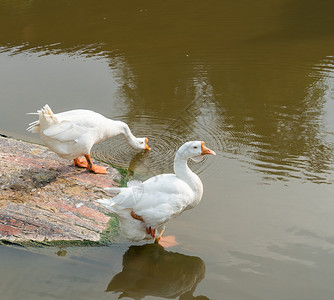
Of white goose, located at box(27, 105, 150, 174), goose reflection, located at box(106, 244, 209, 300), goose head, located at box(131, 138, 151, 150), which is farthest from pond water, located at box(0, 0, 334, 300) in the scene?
white goose, located at box(27, 105, 150, 174)

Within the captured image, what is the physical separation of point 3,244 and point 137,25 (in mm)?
7883

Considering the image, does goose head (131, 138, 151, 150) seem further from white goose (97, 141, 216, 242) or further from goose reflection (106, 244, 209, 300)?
goose reflection (106, 244, 209, 300)

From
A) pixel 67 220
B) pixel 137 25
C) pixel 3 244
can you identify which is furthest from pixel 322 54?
pixel 3 244

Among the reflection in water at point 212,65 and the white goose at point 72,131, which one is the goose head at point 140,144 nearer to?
the reflection in water at point 212,65

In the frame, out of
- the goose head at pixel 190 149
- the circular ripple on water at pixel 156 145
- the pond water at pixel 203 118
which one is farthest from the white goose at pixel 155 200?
the circular ripple on water at pixel 156 145

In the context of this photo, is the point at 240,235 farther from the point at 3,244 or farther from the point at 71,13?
the point at 71,13

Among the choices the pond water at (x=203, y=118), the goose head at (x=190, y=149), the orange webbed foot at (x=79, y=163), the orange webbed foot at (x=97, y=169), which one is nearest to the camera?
the pond water at (x=203, y=118)

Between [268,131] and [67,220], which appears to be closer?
[67,220]

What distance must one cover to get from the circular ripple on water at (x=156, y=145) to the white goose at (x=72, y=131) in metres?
0.65

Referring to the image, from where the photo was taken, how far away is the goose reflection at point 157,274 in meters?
4.83

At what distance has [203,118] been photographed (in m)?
8.03

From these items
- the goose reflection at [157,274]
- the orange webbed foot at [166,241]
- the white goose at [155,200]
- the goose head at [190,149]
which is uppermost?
the goose head at [190,149]

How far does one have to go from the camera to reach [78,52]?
10844 mm

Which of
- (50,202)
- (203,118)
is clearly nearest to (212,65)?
(203,118)
